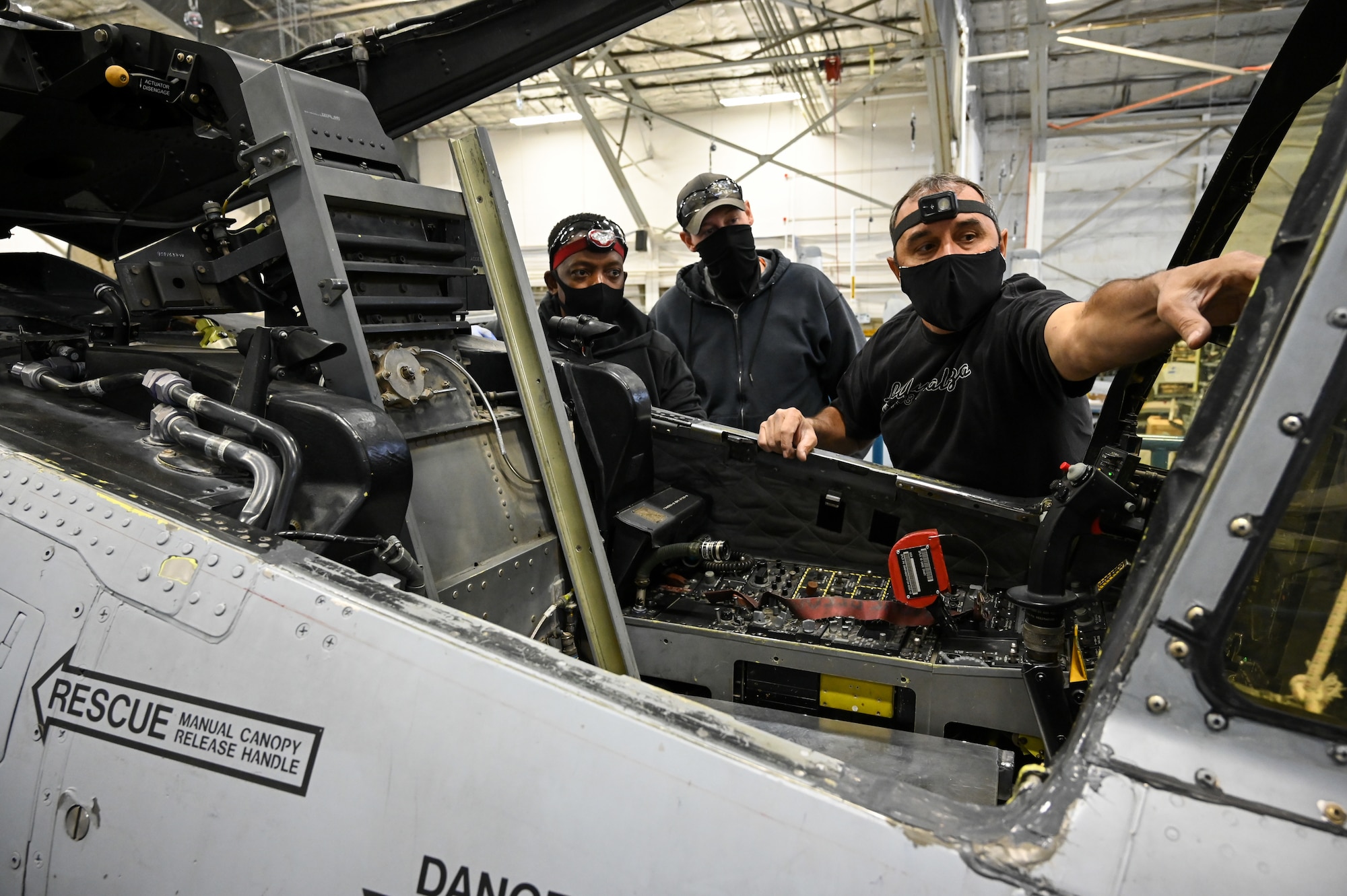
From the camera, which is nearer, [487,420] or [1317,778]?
[1317,778]

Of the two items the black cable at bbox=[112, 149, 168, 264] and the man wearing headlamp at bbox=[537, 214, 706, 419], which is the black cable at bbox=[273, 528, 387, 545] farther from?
the black cable at bbox=[112, 149, 168, 264]

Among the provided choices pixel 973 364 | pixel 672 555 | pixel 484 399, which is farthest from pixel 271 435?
pixel 973 364

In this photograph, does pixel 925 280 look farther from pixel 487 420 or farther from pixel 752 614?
pixel 487 420

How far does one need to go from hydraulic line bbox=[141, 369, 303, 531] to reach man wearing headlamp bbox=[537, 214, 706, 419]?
3.97 ft

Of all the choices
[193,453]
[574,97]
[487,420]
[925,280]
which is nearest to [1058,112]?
[574,97]

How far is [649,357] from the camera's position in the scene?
315 cm

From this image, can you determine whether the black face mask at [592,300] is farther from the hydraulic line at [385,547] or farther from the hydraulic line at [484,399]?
the hydraulic line at [385,547]

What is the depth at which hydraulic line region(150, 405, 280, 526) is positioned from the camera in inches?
54.1

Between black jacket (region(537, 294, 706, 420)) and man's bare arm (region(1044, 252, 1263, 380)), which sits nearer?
man's bare arm (region(1044, 252, 1263, 380))

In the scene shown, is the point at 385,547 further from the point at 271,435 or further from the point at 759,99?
the point at 759,99

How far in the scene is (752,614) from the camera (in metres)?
2.20

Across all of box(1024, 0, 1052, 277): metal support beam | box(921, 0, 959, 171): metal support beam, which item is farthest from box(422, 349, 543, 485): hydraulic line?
box(921, 0, 959, 171): metal support beam

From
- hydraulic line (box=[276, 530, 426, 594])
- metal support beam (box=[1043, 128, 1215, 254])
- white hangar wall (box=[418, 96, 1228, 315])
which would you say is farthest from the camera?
white hangar wall (box=[418, 96, 1228, 315])

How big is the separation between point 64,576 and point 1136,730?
61.0 inches
